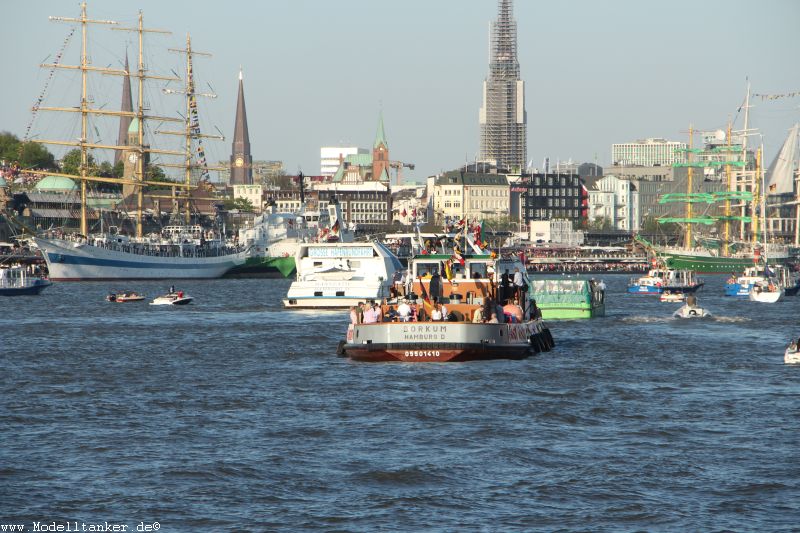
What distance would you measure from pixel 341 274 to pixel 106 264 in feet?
235

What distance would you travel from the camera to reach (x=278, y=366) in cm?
4850

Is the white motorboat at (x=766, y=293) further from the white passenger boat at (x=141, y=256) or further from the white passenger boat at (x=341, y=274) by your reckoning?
the white passenger boat at (x=141, y=256)

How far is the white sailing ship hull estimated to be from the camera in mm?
158375

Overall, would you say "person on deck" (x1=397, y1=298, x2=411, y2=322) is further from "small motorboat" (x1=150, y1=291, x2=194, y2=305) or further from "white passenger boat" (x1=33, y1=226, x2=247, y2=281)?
"white passenger boat" (x1=33, y1=226, x2=247, y2=281)

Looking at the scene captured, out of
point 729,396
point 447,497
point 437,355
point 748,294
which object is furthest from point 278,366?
point 748,294

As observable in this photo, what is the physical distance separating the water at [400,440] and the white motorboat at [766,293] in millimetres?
49360

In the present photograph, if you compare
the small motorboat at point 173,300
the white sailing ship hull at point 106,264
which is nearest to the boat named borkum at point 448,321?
the small motorboat at point 173,300

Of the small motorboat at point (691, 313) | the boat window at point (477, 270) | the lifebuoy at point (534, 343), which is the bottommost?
the small motorboat at point (691, 313)


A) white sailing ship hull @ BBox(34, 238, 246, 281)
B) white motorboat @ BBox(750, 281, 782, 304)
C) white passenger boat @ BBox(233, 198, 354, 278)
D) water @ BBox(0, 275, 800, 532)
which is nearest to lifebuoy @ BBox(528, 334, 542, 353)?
water @ BBox(0, 275, 800, 532)

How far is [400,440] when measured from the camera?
31062 millimetres

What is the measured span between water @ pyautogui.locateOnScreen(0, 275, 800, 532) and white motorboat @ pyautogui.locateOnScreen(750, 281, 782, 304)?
4936cm

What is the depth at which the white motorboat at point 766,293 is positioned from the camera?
104125 mm

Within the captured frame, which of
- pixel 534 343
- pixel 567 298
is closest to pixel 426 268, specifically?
pixel 534 343

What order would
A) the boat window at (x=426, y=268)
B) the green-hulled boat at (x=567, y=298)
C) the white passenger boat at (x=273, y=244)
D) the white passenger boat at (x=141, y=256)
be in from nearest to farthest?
the boat window at (x=426, y=268)
the green-hulled boat at (x=567, y=298)
the white passenger boat at (x=141, y=256)
the white passenger boat at (x=273, y=244)
